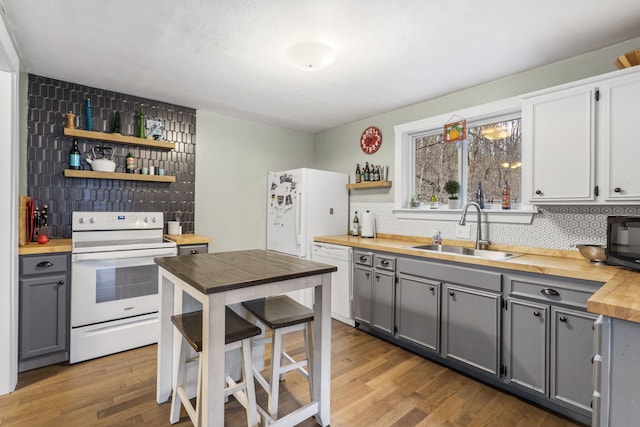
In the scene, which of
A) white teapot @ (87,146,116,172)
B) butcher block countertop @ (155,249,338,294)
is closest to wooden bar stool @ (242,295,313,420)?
butcher block countertop @ (155,249,338,294)

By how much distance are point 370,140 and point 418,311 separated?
214cm

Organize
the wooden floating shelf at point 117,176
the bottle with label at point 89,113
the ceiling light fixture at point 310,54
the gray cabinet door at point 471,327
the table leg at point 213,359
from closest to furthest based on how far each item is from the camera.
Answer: the table leg at point 213,359, the ceiling light fixture at point 310,54, the gray cabinet door at point 471,327, the wooden floating shelf at point 117,176, the bottle with label at point 89,113

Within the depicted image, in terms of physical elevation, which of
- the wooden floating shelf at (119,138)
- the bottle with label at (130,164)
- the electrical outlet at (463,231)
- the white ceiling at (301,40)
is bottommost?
the electrical outlet at (463,231)

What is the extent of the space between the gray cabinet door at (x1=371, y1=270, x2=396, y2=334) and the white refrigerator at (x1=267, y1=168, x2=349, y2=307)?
3.22ft

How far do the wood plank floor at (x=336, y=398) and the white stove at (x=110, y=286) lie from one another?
16 cm

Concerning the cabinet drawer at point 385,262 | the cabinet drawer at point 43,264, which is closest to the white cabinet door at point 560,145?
the cabinet drawer at point 385,262

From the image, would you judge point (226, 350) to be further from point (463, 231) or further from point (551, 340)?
point (463, 231)

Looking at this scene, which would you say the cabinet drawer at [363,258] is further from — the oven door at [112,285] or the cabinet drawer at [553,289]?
the oven door at [112,285]

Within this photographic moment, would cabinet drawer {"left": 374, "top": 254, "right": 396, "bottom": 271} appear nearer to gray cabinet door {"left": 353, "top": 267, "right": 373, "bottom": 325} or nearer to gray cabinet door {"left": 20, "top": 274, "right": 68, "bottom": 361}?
gray cabinet door {"left": 353, "top": 267, "right": 373, "bottom": 325}

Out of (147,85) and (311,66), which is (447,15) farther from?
(147,85)

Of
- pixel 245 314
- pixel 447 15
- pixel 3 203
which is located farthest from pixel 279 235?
pixel 447 15

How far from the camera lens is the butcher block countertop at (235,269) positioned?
1427mm

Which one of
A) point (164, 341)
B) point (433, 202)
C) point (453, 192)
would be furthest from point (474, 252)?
point (164, 341)

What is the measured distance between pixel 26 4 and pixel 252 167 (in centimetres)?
255
